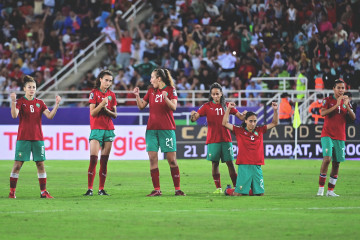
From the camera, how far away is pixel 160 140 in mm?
14773

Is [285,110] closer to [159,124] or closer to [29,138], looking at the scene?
[159,124]

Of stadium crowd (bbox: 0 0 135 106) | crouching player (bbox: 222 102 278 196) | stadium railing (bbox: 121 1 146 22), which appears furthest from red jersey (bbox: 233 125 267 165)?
stadium railing (bbox: 121 1 146 22)

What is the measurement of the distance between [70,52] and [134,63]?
11.7ft

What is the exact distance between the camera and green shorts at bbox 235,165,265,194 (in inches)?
579

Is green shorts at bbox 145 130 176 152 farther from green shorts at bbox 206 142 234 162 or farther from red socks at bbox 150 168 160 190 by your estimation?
green shorts at bbox 206 142 234 162

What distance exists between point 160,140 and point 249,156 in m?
1.69

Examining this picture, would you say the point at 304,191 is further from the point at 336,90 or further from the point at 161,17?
the point at 161,17

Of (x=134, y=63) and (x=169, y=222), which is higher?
(x=134, y=63)

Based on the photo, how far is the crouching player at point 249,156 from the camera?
14719 mm

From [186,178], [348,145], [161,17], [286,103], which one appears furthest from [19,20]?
[186,178]

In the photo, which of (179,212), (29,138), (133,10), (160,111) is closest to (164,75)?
(160,111)

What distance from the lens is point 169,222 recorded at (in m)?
10.7

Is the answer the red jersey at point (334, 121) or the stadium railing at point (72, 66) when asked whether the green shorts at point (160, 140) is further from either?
the stadium railing at point (72, 66)

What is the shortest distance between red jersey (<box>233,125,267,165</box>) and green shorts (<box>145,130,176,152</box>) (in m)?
1.25
